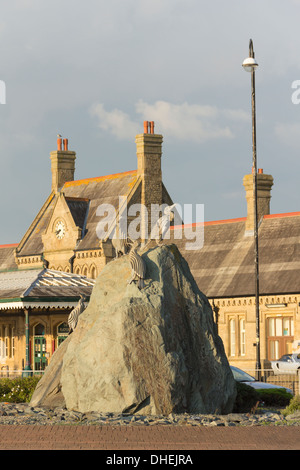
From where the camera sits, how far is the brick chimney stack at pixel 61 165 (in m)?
73.8

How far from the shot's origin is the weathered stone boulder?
23656 mm

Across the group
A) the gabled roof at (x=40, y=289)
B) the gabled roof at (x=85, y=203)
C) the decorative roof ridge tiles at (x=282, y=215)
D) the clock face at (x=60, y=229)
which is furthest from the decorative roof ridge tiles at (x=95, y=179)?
the gabled roof at (x=40, y=289)

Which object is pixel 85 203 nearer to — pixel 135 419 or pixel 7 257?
pixel 7 257

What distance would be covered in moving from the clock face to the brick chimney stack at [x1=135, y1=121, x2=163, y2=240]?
5167mm

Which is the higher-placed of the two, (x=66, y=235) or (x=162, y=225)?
(x=162, y=225)

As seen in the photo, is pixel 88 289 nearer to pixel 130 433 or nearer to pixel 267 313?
pixel 267 313

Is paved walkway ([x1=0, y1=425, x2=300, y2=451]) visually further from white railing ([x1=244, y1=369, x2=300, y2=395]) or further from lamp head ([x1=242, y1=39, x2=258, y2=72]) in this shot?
lamp head ([x1=242, y1=39, x2=258, y2=72])

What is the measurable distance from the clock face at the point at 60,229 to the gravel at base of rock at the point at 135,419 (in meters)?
42.0

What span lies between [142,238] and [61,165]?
12678mm

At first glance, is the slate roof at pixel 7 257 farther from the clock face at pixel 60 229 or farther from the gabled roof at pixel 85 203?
the clock face at pixel 60 229

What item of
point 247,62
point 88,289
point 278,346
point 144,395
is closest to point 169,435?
point 144,395

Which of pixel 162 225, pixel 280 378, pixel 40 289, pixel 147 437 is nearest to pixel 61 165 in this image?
pixel 162 225

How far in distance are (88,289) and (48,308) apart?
2630mm

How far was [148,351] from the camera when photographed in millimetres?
23797
